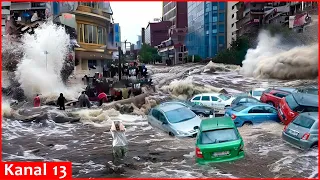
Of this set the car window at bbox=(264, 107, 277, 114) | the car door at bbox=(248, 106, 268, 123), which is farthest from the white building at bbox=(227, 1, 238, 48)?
the car door at bbox=(248, 106, 268, 123)

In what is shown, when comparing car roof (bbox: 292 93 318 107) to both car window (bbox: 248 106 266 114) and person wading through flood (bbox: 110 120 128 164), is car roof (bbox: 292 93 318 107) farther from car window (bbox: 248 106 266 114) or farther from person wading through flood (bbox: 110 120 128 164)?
person wading through flood (bbox: 110 120 128 164)

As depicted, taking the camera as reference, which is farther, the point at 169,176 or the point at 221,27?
the point at 221,27

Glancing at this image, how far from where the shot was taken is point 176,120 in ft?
52.0

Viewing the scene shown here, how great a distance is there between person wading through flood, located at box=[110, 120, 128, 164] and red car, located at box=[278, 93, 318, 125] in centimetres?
701

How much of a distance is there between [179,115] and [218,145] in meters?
5.13

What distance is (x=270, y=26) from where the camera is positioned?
51.5 meters

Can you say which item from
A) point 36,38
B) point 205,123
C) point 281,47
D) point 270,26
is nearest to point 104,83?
point 36,38

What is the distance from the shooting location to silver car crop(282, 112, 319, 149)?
11.8 metres

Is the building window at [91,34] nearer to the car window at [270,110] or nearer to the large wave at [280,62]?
the large wave at [280,62]

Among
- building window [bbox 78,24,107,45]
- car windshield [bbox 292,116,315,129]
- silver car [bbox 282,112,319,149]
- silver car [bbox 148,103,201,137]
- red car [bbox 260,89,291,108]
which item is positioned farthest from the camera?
building window [bbox 78,24,107,45]

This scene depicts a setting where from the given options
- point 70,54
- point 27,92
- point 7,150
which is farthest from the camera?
point 70,54

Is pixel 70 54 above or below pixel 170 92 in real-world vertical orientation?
above

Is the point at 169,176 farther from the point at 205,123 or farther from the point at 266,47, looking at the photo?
the point at 266,47

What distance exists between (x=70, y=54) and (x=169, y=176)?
87.2ft
